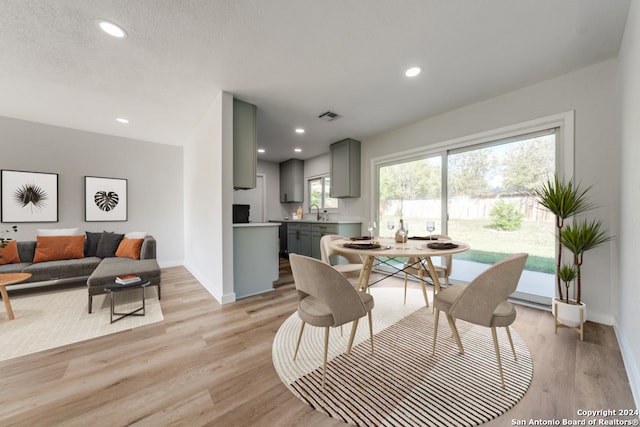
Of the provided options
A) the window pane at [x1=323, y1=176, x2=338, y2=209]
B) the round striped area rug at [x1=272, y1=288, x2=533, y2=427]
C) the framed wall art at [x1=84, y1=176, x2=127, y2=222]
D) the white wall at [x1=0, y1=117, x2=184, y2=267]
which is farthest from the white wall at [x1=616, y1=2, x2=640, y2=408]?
the framed wall art at [x1=84, y1=176, x2=127, y2=222]

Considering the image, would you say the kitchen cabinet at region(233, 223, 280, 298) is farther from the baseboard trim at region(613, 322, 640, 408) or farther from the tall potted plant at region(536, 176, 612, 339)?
the baseboard trim at region(613, 322, 640, 408)

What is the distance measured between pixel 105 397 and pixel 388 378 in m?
1.75

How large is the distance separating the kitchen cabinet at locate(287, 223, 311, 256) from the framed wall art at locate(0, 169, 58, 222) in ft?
13.3

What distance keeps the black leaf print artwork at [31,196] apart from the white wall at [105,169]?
197 mm

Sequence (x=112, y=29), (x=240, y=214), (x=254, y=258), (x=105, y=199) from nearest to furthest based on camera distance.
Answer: (x=112, y=29) < (x=254, y=258) < (x=240, y=214) < (x=105, y=199)

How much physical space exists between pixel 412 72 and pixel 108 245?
16.1 feet

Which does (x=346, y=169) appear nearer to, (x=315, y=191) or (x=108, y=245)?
(x=315, y=191)

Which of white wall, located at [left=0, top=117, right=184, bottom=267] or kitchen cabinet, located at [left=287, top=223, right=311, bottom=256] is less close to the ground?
Result: white wall, located at [left=0, top=117, right=184, bottom=267]

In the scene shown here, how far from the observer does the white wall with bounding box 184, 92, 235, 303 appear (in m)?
2.88

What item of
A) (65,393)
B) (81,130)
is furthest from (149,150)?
(65,393)

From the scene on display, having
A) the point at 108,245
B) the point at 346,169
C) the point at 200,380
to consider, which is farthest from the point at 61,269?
the point at 346,169

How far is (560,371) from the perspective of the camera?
1636mm

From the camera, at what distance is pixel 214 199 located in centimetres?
312

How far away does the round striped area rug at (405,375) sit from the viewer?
51.8 inches
